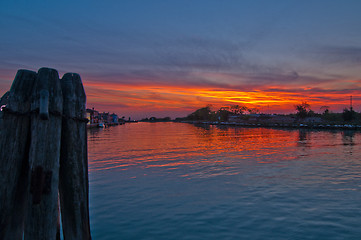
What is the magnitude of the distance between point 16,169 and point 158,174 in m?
11.2

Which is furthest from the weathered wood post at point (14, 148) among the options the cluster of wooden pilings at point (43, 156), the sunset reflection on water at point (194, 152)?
the sunset reflection on water at point (194, 152)

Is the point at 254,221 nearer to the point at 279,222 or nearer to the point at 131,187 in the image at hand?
the point at 279,222

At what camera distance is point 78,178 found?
3691mm

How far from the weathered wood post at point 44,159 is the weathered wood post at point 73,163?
0.19 meters

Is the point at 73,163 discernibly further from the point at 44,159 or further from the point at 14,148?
the point at 14,148

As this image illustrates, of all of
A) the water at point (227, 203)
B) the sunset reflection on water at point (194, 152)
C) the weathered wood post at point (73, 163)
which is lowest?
the water at point (227, 203)

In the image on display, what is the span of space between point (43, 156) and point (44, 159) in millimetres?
48

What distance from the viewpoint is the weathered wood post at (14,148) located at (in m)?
3.28

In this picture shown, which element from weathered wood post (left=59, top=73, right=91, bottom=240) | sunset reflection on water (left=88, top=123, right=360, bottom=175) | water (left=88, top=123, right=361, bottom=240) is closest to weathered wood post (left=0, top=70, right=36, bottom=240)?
weathered wood post (left=59, top=73, right=91, bottom=240)

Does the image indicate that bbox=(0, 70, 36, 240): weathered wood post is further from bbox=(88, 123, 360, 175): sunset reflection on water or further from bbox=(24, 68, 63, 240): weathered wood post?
bbox=(88, 123, 360, 175): sunset reflection on water

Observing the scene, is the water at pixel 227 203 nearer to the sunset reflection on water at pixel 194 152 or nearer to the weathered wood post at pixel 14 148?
the sunset reflection on water at pixel 194 152

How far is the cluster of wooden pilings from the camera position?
3.28 metres

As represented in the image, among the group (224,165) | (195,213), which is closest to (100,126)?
(224,165)

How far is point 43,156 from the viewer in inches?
130
